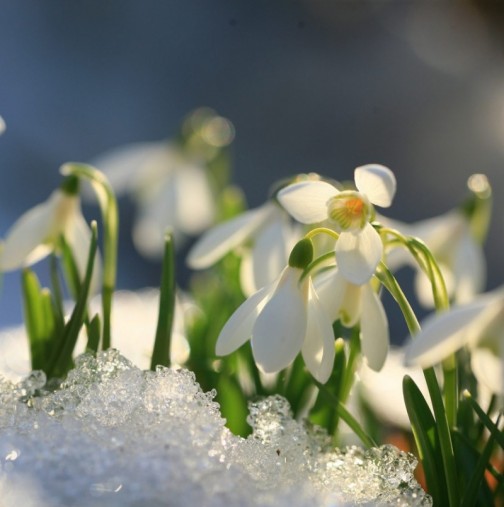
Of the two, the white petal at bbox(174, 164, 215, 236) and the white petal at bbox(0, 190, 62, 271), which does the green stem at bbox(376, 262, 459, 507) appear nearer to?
the white petal at bbox(0, 190, 62, 271)

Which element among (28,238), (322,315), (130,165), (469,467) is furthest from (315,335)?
(130,165)

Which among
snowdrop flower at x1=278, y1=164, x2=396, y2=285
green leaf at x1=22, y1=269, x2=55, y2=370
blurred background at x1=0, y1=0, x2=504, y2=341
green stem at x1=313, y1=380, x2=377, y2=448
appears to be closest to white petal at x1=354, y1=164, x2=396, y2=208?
snowdrop flower at x1=278, y1=164, x2=396, y2=285

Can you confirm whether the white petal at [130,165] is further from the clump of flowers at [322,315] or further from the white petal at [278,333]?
the white petal at [278,333]

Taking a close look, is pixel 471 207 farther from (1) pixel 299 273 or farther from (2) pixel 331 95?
(2) pixel 331 95

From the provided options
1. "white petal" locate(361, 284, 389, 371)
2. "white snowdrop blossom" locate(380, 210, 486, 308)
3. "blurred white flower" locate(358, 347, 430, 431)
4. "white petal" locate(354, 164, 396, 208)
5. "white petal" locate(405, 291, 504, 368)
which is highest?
"white petal" locate(354, 164, 396, 208)

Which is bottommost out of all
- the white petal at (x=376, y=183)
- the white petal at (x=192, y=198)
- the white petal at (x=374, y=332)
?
the white petal at (x=192, y=198)

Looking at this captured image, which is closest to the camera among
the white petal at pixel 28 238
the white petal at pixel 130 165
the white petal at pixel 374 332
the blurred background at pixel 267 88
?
the white petal at pixel 374 332

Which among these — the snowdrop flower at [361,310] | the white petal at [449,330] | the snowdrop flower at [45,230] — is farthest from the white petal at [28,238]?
the white petal at [449,330]
